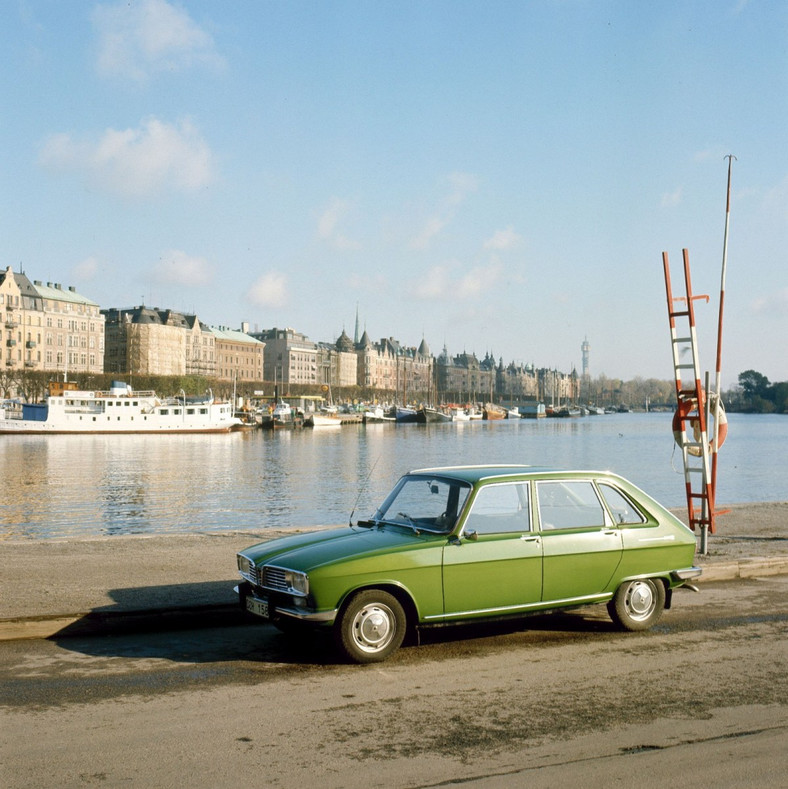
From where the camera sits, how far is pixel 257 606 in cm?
776

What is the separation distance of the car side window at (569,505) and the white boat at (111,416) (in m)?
85.7

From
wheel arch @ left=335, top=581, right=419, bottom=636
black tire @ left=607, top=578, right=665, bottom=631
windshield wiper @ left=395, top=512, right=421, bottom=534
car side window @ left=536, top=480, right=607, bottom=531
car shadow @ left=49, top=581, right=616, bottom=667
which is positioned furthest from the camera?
black tire @ left=607, top=578, right=665, bottom=631

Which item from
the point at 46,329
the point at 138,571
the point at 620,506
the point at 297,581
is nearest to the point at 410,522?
the point at 297,581

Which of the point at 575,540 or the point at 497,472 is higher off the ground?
the point at 497,472

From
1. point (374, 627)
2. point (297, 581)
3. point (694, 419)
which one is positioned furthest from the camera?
point (694, 419)

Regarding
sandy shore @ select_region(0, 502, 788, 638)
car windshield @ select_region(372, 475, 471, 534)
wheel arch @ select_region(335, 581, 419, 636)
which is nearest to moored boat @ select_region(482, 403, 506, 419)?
sandy shore @ select_region(0, 502, 788, 638)

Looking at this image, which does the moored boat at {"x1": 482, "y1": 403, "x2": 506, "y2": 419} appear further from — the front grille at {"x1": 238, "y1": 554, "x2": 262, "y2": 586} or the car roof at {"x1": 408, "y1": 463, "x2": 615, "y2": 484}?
the front grille at {"x1": 238, "y1": 554, "x2": 262, "y2": 586}

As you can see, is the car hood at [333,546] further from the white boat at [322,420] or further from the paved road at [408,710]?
the white boat at [322,420]

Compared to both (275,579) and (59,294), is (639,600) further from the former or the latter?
(59,294)

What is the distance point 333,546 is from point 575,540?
2358 millimetres

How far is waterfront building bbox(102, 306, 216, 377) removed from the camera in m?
164

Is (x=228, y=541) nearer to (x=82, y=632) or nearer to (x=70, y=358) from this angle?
(x=82, y=632)

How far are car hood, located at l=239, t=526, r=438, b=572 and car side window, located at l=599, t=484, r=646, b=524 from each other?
2.00 m

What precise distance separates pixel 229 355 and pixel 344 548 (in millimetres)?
193342
